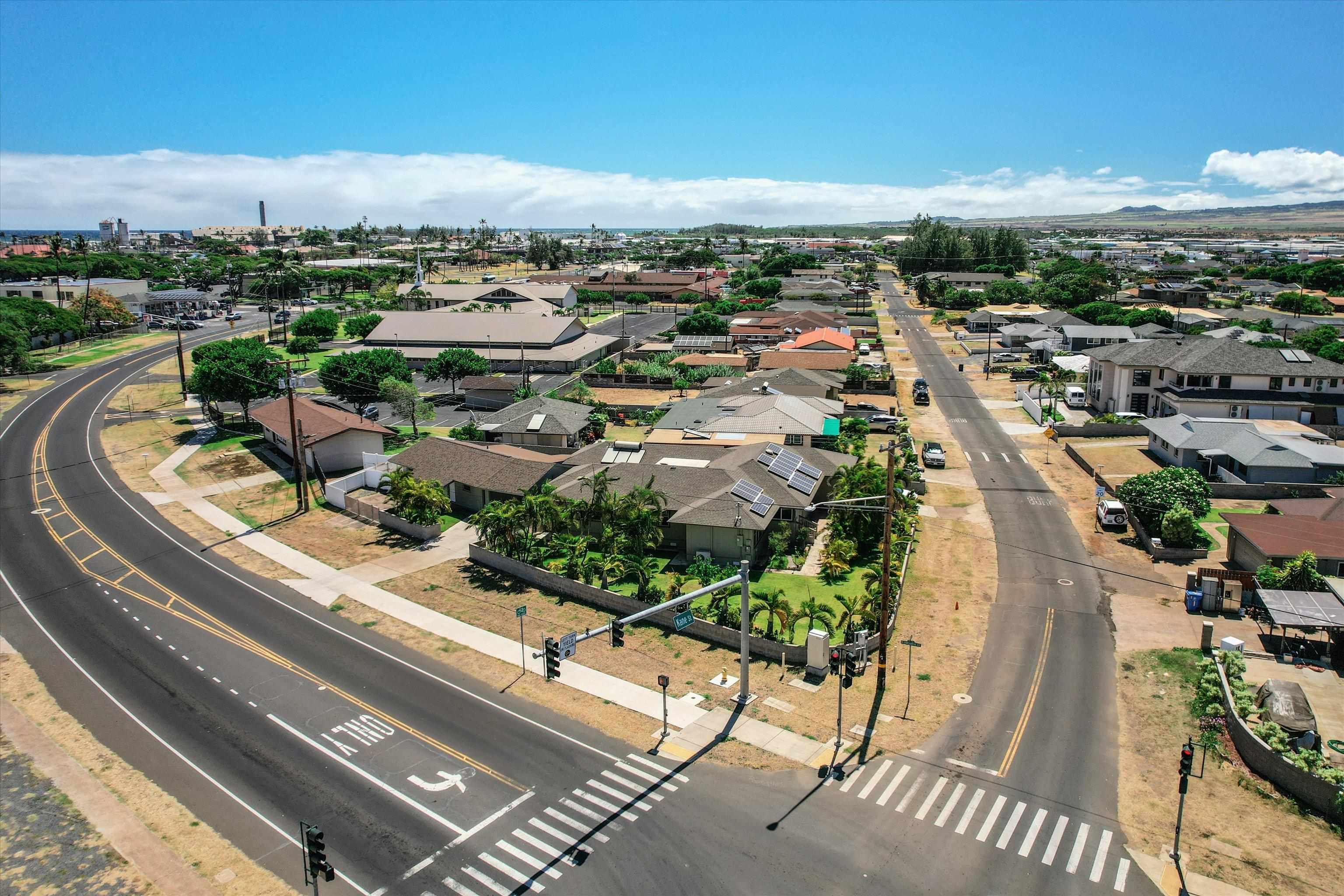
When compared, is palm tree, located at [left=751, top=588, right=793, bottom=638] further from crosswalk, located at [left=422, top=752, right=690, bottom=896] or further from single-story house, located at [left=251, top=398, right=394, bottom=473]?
single-story house, located at [left=251, top=398, right=394, bottom=473]

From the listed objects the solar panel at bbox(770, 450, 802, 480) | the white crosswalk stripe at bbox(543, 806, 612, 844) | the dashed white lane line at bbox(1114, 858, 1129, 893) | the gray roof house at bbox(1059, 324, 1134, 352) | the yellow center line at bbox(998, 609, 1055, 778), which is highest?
the gray roof house at bbox(1059, 324, 1134, 352)

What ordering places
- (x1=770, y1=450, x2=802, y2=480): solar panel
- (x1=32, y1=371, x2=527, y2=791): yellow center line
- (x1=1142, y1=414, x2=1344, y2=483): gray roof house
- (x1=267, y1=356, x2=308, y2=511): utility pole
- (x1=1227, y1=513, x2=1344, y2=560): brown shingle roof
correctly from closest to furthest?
(x1=32, y1=371, x2=527, y2=791): yellow center line, (x1=1227, y1=513, x2=1344, y2=560): brown shingle roof, (x1=770, y1=450, x2=802, y2=480): solar panel, (x1=1142, y1=414, x2=1344, y2=483): gray roof house, (x1=267, y1=356, x2=308, y2=511): utility pole

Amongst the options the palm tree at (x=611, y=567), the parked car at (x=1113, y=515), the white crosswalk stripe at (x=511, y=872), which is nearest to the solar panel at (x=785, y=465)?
the palm tree at (x=611, y=567)

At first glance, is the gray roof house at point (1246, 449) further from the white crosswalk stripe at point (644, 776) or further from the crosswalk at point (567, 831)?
the crosswalk at point (567, 831)

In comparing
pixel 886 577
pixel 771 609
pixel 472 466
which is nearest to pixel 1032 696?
pixel 886 577

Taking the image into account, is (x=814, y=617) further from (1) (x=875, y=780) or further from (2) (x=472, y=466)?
(2) (x=472, y=466)

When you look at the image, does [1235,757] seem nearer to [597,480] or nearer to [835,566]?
[835,566]

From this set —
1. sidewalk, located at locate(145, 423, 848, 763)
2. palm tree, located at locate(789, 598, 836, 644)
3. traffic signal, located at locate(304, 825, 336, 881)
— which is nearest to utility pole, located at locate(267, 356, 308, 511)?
sidewalk, located at locate(145, 423, 848, 763)
